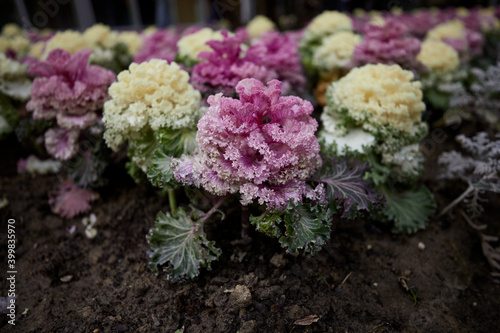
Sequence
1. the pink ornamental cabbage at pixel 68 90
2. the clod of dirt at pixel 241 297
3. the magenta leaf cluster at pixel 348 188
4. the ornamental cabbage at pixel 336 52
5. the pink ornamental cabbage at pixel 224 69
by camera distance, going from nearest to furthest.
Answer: the clod of dirt at pixel 241 297 < the magenta leaf cluster at pixel 348 188 < the pink ornamental cabbage at pixel 68 90 < the pink ornamental cabbage at pixel 224 69 < the ornamental cabbage at pixel 336 52

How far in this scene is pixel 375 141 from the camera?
230cm

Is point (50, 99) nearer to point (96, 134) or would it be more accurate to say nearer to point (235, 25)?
point (96, 134)

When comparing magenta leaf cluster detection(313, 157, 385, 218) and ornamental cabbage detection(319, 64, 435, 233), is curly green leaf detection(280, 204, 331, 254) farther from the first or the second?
ornamental cabbage detection(319, 64, 435, 233)

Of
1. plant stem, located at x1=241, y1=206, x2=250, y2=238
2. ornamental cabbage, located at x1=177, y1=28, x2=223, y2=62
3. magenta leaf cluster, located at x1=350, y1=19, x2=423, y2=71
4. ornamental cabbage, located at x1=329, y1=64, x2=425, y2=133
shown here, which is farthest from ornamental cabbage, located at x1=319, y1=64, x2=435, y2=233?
ornamental cabbage, located at x1=177, y1=28, x2=223, y2=62

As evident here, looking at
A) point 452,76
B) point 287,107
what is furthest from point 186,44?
point 452,76

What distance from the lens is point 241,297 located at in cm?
177

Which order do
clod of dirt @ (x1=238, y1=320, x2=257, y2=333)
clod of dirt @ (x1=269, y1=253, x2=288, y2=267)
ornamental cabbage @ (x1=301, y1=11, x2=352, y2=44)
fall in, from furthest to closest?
ornamental cabbage @ (x1=301, y1=11, x2=352, y2=44), clod of dirt @ (x1=269, y1=253, x2=288, y2=267), clod of dirt @ (x1=238, y1=320, x2=257, y2=333)

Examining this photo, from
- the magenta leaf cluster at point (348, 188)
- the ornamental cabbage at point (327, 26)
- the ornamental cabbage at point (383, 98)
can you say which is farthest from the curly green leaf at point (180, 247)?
the ornamental cabbage at point (327, 26)

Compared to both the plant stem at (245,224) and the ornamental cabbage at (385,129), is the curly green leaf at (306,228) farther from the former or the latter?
the ornamental cabbage at (385,129)

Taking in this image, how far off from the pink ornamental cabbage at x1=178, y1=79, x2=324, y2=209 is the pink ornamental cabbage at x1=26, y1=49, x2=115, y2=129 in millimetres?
1056

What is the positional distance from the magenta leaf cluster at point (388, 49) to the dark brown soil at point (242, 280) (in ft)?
4.81

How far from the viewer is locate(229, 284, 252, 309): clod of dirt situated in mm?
1757

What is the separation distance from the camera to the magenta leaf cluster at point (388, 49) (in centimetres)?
288

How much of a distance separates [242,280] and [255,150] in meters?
0.81
